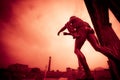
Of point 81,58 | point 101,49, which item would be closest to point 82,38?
point 81,58

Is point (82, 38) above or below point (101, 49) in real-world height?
above

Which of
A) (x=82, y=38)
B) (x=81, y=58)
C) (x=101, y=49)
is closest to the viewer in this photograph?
(x=101, y=49)

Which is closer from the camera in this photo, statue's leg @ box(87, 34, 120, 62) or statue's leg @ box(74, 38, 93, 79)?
statue's leg @ box(87, 34, 120, 62)

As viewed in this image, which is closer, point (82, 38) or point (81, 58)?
point (81, 58)

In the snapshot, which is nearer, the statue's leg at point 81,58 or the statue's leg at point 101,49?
the statue's leg at point 101,49

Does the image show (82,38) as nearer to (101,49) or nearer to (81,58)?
(81,58)

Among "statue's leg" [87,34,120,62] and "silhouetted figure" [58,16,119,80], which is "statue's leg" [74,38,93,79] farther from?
"statue's leg" [87,34,120,62]

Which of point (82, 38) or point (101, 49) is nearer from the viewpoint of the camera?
point (101, 49)

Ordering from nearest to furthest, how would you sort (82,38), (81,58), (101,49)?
(101,49) < (81,58) < (82,38)

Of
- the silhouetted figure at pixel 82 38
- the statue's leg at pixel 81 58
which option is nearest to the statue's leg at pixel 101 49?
the silhouetted figure at pixel 82 38

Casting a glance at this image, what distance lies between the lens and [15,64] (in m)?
33.2

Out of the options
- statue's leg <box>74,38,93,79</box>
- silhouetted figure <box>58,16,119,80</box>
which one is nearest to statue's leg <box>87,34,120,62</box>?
silhouetted figure <box>58,16,119,80</box>

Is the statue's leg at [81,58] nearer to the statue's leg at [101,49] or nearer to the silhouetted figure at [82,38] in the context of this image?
the silhouetted figure at [82,38]

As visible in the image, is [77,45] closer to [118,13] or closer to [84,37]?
[84,37]
